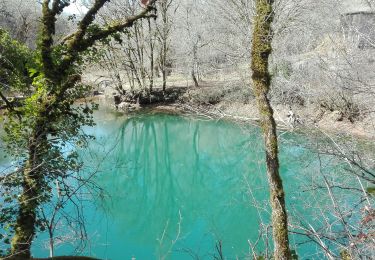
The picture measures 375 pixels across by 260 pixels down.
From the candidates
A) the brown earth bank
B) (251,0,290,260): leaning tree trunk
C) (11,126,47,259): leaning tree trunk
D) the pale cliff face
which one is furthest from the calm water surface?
the pale cliff face

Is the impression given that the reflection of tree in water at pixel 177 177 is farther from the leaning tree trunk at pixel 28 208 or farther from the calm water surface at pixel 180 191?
the leaning tree trunk at pixel 28 208

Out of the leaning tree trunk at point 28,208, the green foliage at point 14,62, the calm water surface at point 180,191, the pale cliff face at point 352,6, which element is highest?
the pale cliff face at point 352,6

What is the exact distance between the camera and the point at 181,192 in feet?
40.5

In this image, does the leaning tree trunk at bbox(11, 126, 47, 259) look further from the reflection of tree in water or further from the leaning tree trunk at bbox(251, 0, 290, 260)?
the leaning tree trunk at bbox(251, 0, 290, 260)

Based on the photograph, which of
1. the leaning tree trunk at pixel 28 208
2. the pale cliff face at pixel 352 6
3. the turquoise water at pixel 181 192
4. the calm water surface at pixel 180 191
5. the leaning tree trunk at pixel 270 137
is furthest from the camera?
the pale cliff face at pixel 352 6

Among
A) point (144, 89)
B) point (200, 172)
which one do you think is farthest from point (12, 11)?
point (200, 172)

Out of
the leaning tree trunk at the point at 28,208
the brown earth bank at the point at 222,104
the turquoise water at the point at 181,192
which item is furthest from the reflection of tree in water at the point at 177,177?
the leaning tree trunk at the point at 28,208

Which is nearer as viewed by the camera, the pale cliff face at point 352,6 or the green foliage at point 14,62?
the green foliage at point 14,62

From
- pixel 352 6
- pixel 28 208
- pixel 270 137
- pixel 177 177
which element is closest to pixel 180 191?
pixel 177 177

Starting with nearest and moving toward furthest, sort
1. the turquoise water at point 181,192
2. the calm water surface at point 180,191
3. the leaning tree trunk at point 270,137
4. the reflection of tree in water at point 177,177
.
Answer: the leaning tree trunk at point 270,137, the turquoise water at point 181,192, the calm water surface at point 180,191, the reflection of tree in water at point 177,177

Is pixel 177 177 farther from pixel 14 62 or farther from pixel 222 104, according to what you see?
pixel 222 104

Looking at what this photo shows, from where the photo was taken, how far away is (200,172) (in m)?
13.9

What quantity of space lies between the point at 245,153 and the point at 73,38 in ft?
31.0

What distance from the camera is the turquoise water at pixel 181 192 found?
859 centimetres
